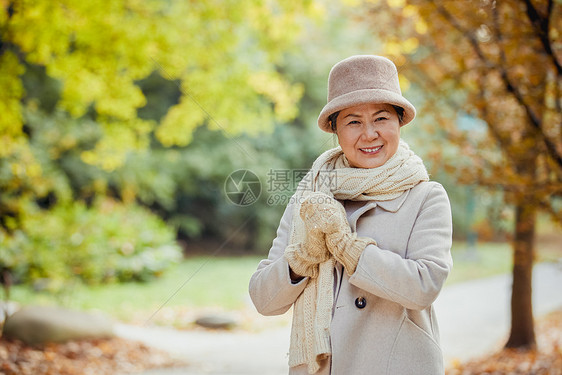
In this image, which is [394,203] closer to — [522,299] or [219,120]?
[522,299]

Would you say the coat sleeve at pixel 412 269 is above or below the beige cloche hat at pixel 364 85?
below

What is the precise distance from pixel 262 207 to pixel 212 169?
1.57m

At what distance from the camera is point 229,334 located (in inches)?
267

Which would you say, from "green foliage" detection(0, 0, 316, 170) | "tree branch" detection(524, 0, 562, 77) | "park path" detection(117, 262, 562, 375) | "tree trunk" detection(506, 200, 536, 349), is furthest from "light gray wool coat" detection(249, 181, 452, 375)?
"tree trunk" detection(506, 200, 536, 349)

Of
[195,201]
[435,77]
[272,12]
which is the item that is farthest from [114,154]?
[195,201]

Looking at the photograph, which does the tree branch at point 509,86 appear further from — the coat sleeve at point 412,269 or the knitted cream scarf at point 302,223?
the coat sleeve at point 412,269

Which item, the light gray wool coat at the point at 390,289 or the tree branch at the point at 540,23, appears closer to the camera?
the light gray wool coat at the point at 390,289

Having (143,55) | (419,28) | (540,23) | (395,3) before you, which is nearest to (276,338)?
(143,55)

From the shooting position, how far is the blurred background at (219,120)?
370cm

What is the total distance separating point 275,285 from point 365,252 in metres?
0.31

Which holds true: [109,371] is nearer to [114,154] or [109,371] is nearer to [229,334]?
[229,334]

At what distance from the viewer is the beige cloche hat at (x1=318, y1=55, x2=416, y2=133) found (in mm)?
1549

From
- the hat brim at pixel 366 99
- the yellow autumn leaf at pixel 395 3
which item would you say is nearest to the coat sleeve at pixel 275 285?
the hat brim at pixel 366 99

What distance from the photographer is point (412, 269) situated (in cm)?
143
